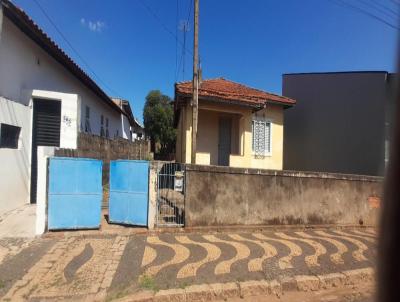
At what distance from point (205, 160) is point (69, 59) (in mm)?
6157

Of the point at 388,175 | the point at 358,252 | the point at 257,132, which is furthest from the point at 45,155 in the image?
the point at 257,132

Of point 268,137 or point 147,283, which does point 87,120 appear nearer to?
point 268,137

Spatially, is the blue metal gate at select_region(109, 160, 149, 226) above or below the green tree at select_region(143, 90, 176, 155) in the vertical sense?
below

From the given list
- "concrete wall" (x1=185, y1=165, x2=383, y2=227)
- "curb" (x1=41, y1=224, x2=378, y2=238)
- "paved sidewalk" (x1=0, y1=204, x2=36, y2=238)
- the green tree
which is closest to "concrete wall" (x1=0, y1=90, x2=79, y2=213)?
"paved sidewalk" (x1=0, y1=204, x2=36, y2=238)

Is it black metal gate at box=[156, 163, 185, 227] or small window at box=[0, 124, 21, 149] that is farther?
small window at box=[0, 124, 21, 149]

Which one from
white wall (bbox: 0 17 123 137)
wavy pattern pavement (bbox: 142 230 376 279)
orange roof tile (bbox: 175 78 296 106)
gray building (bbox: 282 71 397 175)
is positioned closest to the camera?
wavy pattern pavement (bbox: 142 230 376 279)

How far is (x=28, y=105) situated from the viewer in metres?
9.67

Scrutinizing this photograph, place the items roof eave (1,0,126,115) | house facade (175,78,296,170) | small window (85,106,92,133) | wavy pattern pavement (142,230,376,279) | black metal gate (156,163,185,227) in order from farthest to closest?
small window (85,106,92,133) → house facade (175,78,296,170) → black metal gate (156,163,185,227) → roof eave (1,0,126,115) → wavy pattern pavement (142,230,376,279)

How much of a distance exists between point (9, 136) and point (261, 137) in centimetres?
950

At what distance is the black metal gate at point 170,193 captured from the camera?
814cm

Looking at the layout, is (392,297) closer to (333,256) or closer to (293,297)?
(293,297)

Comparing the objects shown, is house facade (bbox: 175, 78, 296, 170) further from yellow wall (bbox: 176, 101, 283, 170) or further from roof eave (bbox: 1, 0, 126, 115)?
roof eave (bbox: 1, 0, 126, 115)

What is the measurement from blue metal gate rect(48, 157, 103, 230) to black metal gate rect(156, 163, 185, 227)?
142 centimetres

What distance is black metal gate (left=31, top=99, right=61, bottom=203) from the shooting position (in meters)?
10.0
